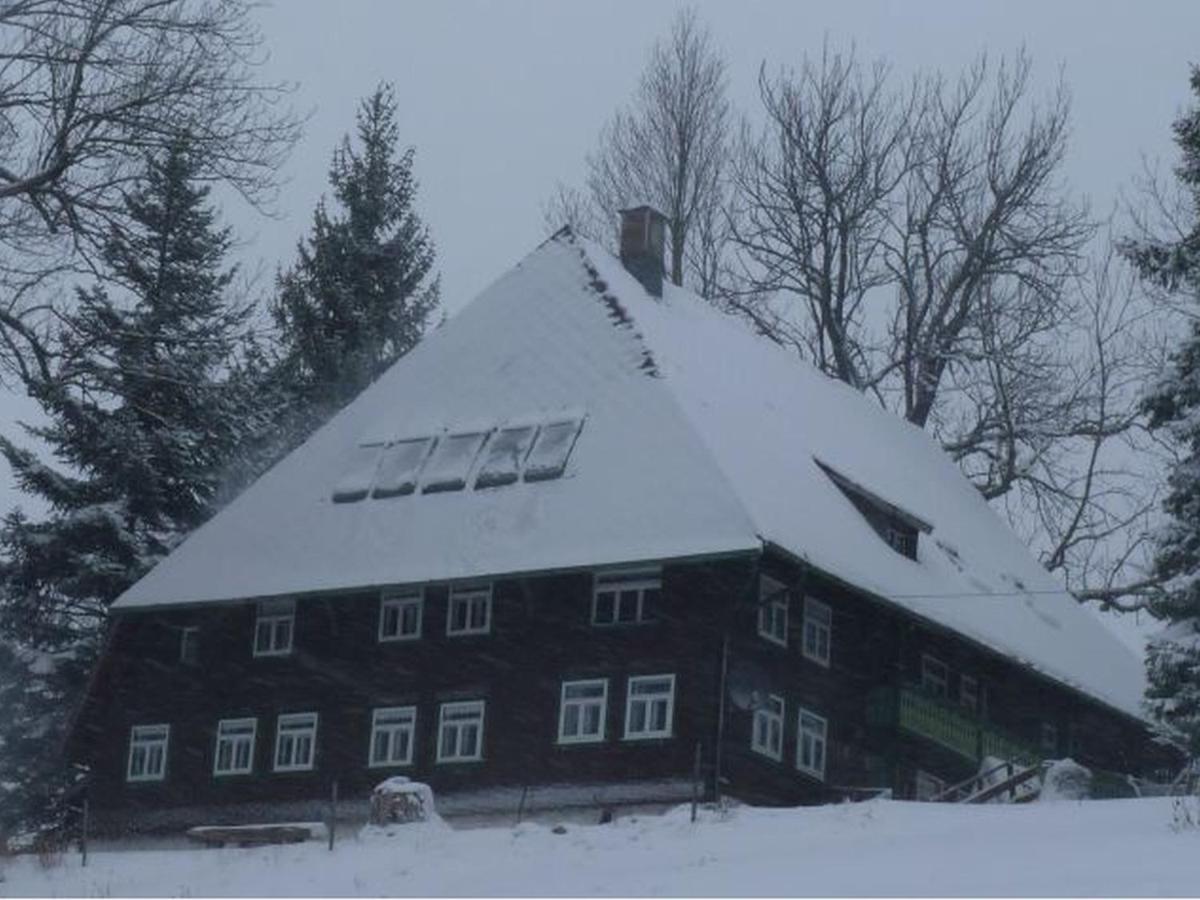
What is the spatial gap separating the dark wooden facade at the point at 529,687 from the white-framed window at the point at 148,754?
0.13 m

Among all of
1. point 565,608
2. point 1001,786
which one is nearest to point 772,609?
point 565,608

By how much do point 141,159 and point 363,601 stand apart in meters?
10.2

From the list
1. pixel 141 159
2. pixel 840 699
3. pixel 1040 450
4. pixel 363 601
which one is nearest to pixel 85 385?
pixel 141 159

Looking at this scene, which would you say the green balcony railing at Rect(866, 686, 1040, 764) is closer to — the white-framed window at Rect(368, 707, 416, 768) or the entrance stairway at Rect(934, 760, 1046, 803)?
the entrance stairway at Rect(934, 760, 1046, 803)

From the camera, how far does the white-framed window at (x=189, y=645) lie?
3997 centimetres

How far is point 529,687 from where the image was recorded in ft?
120

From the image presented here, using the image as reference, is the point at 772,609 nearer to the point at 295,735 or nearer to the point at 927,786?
the point at 927,786

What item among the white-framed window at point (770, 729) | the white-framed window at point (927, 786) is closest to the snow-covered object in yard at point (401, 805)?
the white-framed window at point (770, 729)

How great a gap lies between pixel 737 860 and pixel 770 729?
1185cm

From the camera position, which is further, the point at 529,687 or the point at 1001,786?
the point at 529,687

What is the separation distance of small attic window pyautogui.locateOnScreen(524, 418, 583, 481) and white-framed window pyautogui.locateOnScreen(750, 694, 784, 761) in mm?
4846

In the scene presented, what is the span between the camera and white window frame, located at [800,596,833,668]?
3775 centimetres

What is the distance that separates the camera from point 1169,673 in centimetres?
3198

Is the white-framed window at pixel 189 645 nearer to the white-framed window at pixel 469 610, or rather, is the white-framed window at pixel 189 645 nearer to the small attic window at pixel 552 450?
the white-framed window at pixel 469 610
